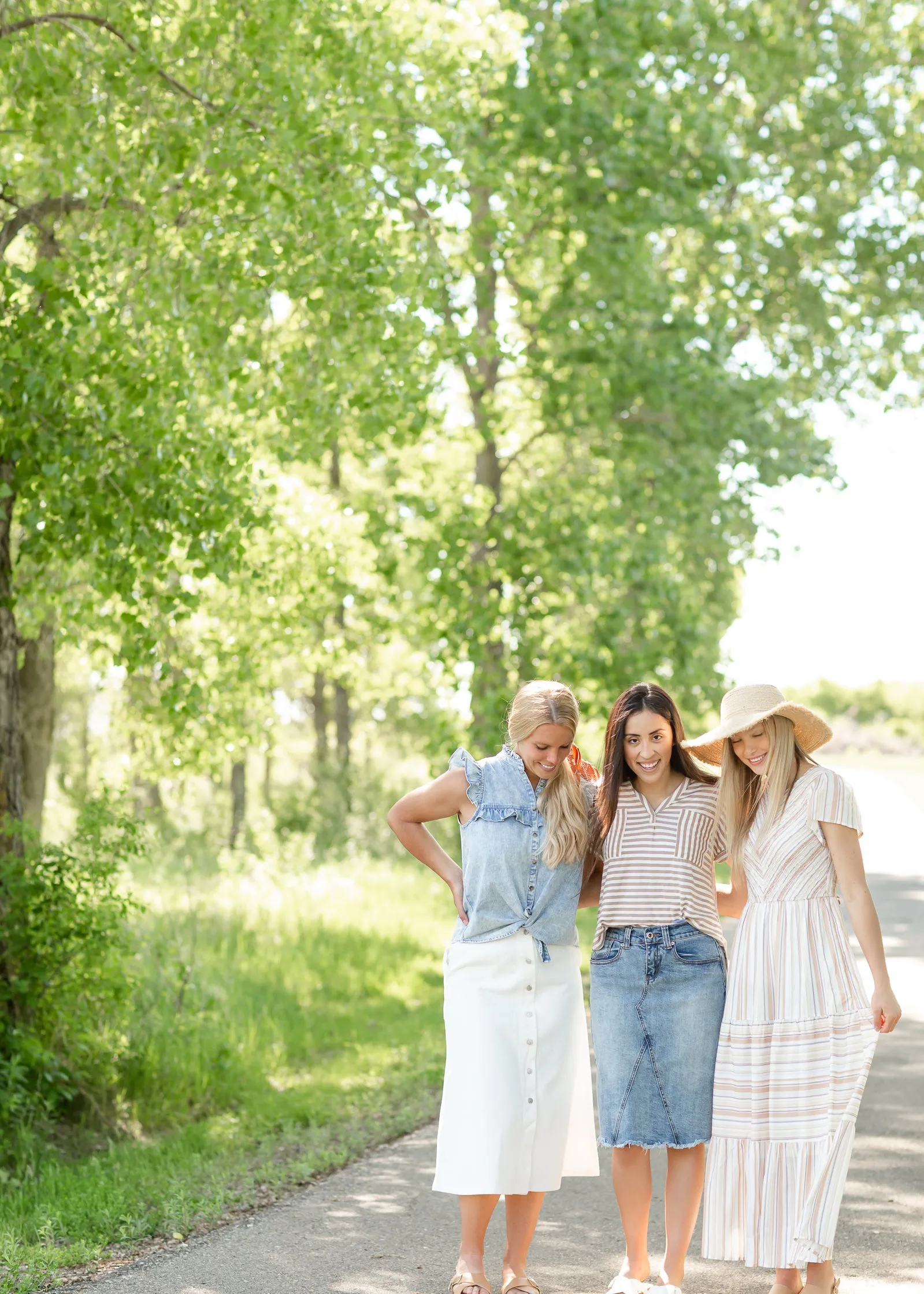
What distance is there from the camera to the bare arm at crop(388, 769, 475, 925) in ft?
16.9

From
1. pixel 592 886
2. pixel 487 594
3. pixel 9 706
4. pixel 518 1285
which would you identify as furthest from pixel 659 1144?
pixel 487 594

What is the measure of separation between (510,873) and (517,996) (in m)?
0.43

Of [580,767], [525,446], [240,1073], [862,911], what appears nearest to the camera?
[862,911]

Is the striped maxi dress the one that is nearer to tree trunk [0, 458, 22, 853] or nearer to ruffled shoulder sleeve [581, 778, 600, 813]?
ruffled shoulder sleeve [581, 778, 600, 813]

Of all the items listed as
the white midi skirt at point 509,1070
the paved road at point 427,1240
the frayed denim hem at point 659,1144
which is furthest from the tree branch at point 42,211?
the frayed denim hem at point 659,1144

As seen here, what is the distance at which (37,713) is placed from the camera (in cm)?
1238

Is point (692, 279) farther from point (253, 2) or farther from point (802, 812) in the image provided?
point (802, 812)

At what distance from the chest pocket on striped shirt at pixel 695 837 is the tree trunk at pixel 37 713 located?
8.19 meters

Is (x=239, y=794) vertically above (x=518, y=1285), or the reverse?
(x=239, y=794)

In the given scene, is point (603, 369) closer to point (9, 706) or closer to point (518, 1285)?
point (9, 706)

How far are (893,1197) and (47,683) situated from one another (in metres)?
8.51

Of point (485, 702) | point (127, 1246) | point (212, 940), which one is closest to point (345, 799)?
point (485, 702)

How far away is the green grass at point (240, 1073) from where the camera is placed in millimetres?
6188

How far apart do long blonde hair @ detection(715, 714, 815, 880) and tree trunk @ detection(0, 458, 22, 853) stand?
4.35 metres
